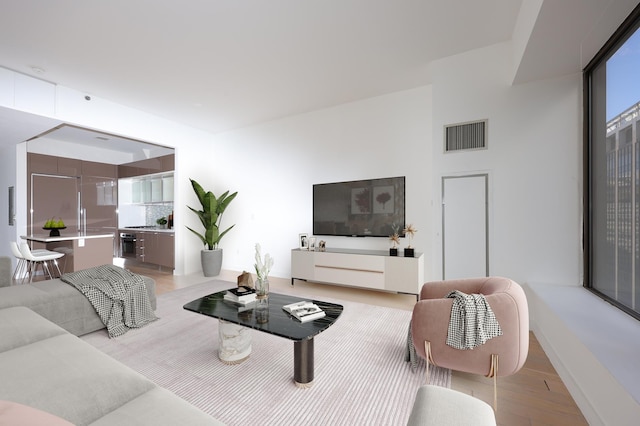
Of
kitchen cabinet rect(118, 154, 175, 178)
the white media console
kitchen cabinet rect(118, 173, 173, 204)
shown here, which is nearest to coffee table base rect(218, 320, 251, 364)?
the white media console

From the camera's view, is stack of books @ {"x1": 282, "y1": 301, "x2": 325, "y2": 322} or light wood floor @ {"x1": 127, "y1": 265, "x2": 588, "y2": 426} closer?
light wood floor @ {"x1": 127, "y1": 265, "x2": 588, "y2": 426}

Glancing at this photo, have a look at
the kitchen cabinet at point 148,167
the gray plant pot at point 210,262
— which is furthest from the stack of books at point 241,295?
the kitchen cabinet at point 148,167

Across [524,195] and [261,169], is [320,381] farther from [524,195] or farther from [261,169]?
[261,169]

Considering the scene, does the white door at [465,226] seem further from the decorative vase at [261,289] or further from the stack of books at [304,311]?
the decorative vase at [261,289]

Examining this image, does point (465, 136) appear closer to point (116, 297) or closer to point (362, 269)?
point (362, 269)

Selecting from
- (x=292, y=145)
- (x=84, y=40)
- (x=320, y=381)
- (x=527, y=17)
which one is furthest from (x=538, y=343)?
(x=84, y=40)

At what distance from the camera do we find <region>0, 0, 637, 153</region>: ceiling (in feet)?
7.62

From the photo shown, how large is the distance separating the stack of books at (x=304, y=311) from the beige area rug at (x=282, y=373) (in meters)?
0.41

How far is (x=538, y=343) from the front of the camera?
2.51 m

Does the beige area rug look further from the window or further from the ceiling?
the ceiling

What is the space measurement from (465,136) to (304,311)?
8.41ft

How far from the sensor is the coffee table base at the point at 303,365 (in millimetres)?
1869

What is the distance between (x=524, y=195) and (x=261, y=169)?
4.05m

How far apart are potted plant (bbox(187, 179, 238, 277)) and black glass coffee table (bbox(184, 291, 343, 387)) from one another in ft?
9.81
